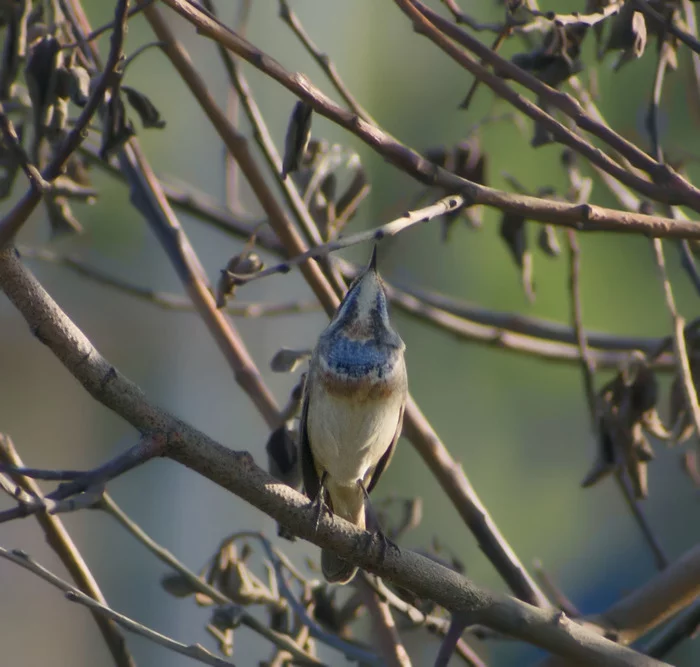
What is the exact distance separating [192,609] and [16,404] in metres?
2.12

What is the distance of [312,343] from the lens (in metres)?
6.64

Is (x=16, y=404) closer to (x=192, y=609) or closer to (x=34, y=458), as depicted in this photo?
(x=34, y=458)

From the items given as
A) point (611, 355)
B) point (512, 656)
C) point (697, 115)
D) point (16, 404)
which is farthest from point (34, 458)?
point (697, 115)

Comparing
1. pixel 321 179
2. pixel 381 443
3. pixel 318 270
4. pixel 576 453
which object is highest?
pixel 576 453

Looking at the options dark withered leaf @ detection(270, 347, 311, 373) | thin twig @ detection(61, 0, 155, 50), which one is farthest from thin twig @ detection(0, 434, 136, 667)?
thin twig @ detection(61, 0, 155, 50)

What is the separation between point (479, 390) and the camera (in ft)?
35.3

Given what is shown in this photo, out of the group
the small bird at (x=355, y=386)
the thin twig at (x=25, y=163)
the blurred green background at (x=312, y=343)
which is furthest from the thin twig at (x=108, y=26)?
the blurred green background at (x=312, y=343)

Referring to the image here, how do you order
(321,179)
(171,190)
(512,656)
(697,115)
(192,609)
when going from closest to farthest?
(321,179), (697,115), (171,190), (192,609), (512,656)

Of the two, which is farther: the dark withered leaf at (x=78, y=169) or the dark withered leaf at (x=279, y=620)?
the dark withered leaf at (x=78, y=169)

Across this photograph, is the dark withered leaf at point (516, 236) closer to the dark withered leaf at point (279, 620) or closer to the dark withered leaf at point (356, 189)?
the dark withered leaf at point (356, 189)

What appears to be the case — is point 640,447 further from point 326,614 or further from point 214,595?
point 214,595

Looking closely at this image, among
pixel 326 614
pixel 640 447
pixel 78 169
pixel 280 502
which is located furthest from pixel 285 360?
pixel 78 169

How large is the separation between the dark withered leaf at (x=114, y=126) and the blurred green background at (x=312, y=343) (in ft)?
9.69

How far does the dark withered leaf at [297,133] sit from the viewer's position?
81.3 inches
